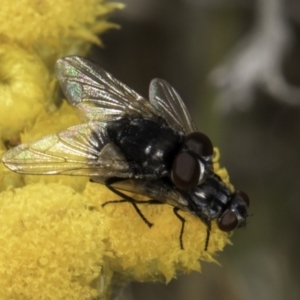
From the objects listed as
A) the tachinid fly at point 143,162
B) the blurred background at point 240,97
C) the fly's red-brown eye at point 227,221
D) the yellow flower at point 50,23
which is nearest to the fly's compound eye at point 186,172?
the tachinid fly at point 143,162

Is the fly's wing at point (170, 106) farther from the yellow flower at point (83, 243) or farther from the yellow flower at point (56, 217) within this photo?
the yellow flower at point (83, 243)

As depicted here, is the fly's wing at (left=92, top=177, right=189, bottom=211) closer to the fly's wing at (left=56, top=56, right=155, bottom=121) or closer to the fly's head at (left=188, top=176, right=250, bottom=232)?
the fly's head at (left=188, top=176, right=250, bottom=232)

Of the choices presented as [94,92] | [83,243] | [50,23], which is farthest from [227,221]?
[50,23]

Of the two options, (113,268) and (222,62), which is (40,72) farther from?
(222,62)

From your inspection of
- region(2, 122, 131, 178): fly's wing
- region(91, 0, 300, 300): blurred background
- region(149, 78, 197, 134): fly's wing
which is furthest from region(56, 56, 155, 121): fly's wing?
region(91, 0, 300, 300): blurred background

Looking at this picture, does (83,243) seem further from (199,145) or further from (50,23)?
(50,23)

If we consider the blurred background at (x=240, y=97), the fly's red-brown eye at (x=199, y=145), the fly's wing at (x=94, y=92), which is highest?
the fly's red-brown eye at (x=199, y=145)

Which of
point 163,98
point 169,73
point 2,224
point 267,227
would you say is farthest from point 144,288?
point 2,224
